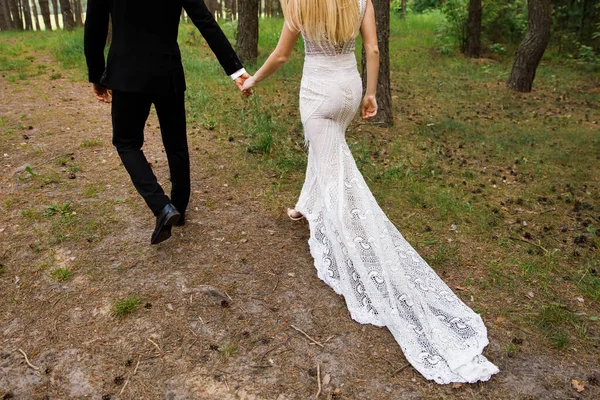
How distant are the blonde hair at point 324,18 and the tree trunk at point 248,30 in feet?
23.0

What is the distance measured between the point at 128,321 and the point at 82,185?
2455mm

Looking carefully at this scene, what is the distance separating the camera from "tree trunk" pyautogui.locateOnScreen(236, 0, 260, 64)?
32.2 ft

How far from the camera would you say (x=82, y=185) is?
16.6 feet

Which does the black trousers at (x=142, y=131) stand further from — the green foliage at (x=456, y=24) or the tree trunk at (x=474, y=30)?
the tree trunk at (x=474, y=30)

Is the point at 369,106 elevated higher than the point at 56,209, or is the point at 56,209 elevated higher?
the point at 369,106

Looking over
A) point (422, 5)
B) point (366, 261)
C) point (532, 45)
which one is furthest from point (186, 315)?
point (422, 5)

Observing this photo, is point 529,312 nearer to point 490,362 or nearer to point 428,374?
point 490,362

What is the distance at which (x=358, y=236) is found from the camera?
11.5ft

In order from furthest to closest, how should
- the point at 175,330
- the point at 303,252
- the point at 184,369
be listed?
the point at 303,252 < the point at 175,330 < the point at 184,369

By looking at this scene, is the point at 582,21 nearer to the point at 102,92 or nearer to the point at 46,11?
the point at 102,92

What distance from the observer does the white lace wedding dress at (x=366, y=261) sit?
2963mm

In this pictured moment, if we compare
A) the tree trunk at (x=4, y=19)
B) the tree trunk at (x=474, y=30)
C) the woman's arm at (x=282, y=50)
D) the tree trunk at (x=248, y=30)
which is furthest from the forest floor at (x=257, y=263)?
the tree trunk at (x=4, y=19)

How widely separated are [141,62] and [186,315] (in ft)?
6.08

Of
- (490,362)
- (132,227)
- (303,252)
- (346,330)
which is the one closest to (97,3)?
(132,227)
